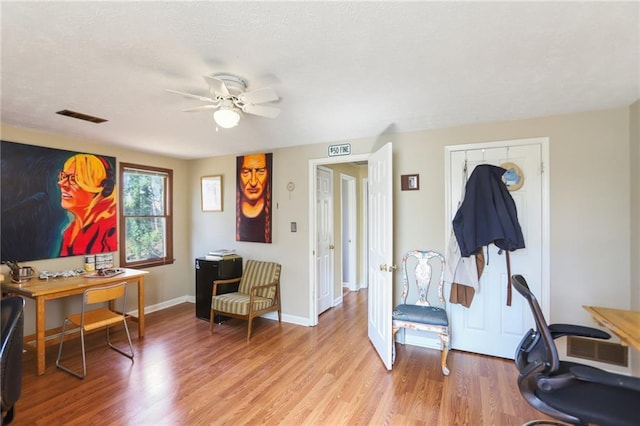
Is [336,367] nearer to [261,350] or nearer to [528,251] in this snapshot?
[261,350]

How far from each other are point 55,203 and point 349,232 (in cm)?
420

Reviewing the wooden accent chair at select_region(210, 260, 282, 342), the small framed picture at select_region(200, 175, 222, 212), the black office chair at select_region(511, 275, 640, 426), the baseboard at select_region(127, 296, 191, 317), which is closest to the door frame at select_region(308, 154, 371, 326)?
the wooden accent chair at select_region(210, 260, 282, 342)

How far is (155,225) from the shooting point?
4535 millimetres

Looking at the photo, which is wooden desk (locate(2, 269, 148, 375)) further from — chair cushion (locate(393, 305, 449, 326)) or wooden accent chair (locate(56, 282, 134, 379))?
chair cushion (locate(393, 305, 449, 326))

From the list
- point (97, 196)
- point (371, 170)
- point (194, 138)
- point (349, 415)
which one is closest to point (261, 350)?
point (349, 415)

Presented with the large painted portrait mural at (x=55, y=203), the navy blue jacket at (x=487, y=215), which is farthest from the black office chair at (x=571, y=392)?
the large painted portrait mural at (x=55, y=203)

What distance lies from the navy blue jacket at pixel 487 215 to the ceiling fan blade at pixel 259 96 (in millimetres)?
2019

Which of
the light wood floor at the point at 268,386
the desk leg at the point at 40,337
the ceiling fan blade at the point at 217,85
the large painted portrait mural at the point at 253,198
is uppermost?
the ceiling fan blade at the point at 217,85

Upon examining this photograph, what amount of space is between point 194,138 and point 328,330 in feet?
9.20

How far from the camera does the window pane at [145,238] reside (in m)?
4.21

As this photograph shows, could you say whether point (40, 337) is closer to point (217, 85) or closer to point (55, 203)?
point (55, 203)

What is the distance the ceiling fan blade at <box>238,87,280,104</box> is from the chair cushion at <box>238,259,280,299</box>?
2.42 m

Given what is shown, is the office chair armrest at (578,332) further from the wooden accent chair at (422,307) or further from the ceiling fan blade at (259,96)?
the ceiling fan blade at (259,96)

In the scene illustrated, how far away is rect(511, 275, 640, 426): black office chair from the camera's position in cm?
146
